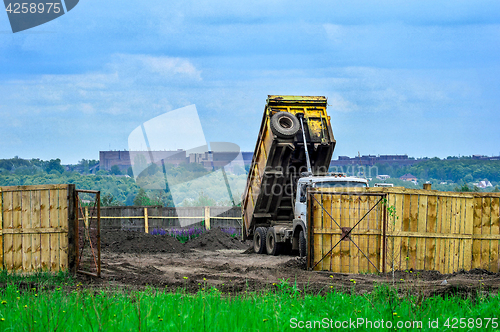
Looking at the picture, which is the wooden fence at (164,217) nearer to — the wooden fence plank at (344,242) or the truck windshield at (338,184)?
the truck windshield at (338,184)

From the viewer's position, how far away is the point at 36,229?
11125 millimetres

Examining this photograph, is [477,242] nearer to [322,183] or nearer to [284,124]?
[322,183]

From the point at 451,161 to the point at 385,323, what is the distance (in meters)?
43.5

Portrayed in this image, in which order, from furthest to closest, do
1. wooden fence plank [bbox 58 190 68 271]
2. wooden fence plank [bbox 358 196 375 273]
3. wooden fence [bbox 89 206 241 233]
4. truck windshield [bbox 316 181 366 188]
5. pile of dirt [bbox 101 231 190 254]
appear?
wooden fence [bbox 89 206 241 233], pile of dirt [bbox 101 231 190 254], truck windshield [bbox 316 181 366 188], wooden fence plank [bbox 358 196 375 273], wooden fence plank [bbox 58 190 68 271]

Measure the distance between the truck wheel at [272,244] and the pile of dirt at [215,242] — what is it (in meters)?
5.42

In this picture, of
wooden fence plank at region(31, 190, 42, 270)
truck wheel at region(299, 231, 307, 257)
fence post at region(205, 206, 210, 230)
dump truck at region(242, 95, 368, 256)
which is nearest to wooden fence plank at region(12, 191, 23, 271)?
wooden fence plank at region(31, 190, 42, 270)

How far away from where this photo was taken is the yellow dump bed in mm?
16141

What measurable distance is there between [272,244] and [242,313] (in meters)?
11.0

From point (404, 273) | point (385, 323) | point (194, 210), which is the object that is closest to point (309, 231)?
point (404, 273)

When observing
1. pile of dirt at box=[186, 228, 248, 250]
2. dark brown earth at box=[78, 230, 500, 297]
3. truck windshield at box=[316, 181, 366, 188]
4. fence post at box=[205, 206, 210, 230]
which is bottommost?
pile of dirt at box=[186, 228, 248, 250]

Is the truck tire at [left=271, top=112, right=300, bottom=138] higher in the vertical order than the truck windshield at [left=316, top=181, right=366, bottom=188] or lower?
higher

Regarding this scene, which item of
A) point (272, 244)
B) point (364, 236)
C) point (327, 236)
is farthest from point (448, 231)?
point (272, 244)

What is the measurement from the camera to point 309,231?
12281 mm

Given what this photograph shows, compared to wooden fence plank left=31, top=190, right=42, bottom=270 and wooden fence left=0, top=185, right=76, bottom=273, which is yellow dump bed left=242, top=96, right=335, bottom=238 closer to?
wooden fence left=0, top=185, right=76, bottom=273
